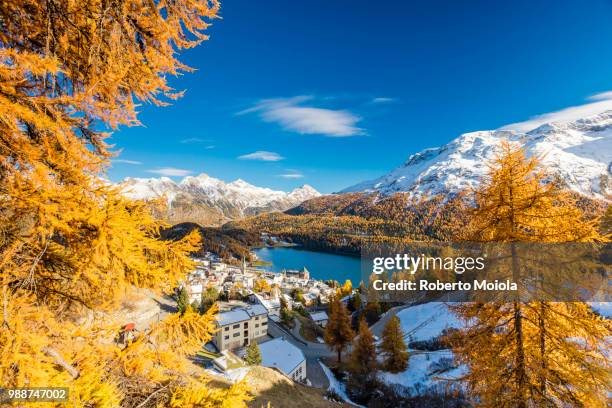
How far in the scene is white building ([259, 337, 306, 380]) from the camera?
910 inches

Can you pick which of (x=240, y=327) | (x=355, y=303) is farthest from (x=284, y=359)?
(x=355, y=303)

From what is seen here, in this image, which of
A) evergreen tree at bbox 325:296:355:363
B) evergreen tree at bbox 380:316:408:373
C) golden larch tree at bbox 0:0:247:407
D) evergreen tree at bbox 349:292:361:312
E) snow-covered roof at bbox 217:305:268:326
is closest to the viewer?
golden larch tree at bbox 0:0:247:407

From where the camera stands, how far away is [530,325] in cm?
603

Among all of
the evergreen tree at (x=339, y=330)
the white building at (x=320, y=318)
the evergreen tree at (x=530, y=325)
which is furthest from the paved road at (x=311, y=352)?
the evergreen tree at (x=530, y=325)

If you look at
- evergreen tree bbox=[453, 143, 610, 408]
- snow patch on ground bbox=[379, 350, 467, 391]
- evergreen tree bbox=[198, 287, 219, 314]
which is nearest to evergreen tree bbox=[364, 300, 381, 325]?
snow patch on ground bbox=[379, 350, 467, 391]

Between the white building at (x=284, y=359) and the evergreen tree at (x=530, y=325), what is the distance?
63.8ft

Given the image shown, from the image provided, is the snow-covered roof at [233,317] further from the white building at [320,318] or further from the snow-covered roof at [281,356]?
the white building at [320,318]

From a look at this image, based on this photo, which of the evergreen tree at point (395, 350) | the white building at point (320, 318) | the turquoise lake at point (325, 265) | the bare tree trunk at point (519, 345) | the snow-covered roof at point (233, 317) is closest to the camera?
the bare tree trunk at point (519, 345)

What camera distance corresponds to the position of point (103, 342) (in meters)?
3.15

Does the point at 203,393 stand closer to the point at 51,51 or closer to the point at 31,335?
the point at 31,335

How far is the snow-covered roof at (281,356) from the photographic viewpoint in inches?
918

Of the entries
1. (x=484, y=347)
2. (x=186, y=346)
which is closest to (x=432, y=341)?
(x=484, y=347)

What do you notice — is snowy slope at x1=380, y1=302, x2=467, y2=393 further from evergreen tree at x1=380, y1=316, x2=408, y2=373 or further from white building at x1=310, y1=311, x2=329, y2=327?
white building at x1=310, y1=311, x2=329, y2=327

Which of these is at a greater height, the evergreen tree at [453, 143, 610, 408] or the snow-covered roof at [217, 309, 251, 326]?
the evergreen tree at [453, 143, 610, 408]
